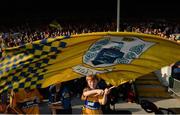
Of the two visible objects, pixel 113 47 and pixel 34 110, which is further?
pixel 34 110

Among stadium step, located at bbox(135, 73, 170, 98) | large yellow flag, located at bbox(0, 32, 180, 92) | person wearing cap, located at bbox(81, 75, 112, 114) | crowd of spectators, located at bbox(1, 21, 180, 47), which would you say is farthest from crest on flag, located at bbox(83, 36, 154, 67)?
crowd of spectators, located at bbox(1, 21, 180, 47)

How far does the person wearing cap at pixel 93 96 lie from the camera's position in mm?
7601

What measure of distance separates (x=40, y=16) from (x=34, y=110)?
30.0 metres

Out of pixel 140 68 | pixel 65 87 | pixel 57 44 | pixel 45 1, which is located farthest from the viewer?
→ pixel 45 1

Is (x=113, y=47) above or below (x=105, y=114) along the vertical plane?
above

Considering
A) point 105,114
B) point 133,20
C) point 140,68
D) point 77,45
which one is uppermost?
point 77,45

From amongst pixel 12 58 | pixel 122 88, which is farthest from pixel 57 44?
pixel 122 88

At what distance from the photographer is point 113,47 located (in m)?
6.52

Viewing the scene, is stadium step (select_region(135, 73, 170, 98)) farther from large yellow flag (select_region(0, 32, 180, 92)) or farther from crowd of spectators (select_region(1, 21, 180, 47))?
large yellow flag (select_region(0, 32, 180, 92))

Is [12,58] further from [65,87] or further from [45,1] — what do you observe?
[45,1]

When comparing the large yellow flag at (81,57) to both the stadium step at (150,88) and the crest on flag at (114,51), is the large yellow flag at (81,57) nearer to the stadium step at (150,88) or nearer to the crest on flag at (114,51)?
the crest on flag at (114,51)

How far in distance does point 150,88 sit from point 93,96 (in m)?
7.95

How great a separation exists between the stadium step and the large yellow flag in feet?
27.7

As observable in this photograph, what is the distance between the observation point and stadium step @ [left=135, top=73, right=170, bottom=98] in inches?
598
